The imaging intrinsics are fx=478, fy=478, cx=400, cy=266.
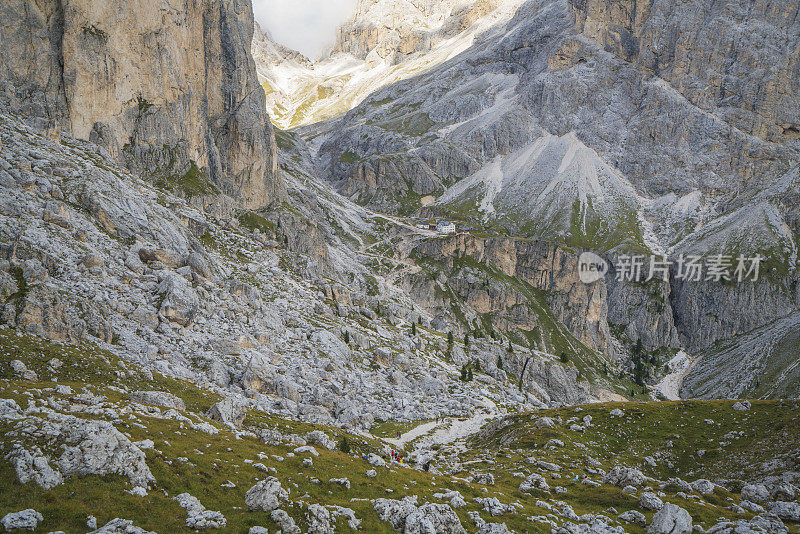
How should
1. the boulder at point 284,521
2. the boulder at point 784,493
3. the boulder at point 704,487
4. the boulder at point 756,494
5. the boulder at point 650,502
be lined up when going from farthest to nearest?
the boulder at point 704,487 < the boulder at point 756,494 < the boulder at point 784,493 < the boulder at point 650,502 < the boulder at point 284,521

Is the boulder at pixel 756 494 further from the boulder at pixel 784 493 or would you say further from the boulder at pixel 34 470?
the boulder at pixel 34 470

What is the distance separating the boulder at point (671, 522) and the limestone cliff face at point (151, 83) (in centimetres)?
10976

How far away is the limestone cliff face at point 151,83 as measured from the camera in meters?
92.7

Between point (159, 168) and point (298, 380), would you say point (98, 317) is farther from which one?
point (159, 168)

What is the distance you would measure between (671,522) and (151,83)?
131m

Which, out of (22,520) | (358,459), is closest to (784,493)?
(358,459)

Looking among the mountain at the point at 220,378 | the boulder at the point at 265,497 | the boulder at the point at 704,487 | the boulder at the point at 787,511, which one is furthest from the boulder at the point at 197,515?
the boulder at the point at 704,487

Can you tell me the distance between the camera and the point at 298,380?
241ft

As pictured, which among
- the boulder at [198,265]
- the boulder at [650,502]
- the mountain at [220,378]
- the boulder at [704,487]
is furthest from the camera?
the boulder at [198,265]

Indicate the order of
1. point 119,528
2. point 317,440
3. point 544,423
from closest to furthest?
point 119,528
point 317,440
point 544,423

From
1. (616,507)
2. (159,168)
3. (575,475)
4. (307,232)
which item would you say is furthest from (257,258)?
(616,507)

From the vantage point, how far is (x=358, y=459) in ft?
133

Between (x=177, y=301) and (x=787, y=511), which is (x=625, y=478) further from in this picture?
(x=177, y=301)

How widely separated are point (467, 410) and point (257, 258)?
61.6 meters
